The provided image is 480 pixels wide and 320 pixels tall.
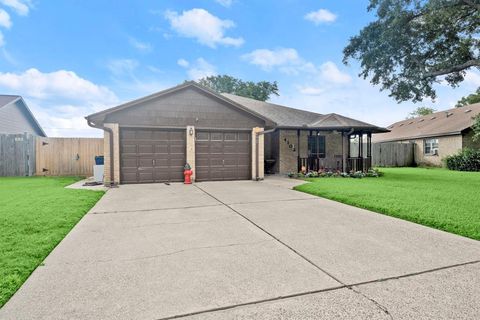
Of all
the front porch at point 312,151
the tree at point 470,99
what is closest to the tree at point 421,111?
the tree at point 470,99

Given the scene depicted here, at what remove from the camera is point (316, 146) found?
15672 millimetres

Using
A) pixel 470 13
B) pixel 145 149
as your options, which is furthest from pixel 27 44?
pixel 470 13

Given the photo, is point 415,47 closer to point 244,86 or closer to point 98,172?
point 98,172

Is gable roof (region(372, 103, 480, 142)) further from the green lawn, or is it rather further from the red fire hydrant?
the red fire hydrant

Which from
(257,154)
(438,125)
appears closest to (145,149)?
(257,154)

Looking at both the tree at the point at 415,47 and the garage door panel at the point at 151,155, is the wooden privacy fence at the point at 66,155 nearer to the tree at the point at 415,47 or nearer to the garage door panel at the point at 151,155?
the garage door panel at the point at 151,155

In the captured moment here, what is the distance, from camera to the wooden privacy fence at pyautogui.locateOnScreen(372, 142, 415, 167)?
70.6ft

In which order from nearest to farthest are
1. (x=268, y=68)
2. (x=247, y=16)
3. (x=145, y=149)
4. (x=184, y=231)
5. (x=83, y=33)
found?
(x=184, y=231) → (x=145, y=149) → (x=83, y=33) → (x=247, y=16) → (x=268, y=68)

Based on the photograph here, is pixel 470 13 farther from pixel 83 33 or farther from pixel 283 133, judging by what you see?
pixel 83 33

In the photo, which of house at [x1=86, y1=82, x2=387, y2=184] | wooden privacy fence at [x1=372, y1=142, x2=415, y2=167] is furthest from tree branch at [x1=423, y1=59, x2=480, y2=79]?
wooden privacy fence at [x1=372, y1=142, x2=415, y2=167]

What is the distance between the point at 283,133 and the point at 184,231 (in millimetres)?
11546

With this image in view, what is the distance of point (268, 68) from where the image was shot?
23.5 m

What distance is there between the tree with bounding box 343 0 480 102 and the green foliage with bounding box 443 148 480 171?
5206 mm

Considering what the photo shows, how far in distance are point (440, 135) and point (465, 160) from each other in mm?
3452
